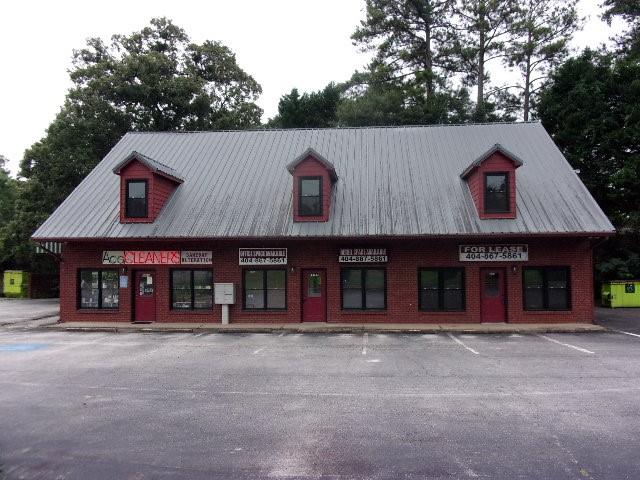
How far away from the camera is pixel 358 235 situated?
1756 cm

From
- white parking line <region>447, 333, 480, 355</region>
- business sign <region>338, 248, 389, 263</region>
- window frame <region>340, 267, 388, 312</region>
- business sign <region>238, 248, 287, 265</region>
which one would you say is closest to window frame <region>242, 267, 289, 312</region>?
business sign <region>238, 248, 287, 265</region>

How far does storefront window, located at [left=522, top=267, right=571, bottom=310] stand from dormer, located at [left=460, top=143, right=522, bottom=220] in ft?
8.42

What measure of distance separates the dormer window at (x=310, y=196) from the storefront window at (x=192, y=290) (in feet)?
15.4

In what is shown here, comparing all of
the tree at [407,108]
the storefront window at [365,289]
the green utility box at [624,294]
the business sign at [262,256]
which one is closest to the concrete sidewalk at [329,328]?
the storefront window at [365,289]

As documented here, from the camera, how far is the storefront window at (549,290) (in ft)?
59.0

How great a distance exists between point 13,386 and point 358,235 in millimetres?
11568

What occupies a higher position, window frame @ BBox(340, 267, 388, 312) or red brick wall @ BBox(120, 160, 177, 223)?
red brick wall @ BBox(120, 160, 177, 223)

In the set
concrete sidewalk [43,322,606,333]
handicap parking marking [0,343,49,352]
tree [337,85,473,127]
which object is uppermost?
tree [337,85,473,127]

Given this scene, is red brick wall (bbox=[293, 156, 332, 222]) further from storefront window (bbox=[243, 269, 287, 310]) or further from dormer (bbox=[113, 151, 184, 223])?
dormer (bbox=[113, 151, 184, 223])

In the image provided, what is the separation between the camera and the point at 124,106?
112 ft

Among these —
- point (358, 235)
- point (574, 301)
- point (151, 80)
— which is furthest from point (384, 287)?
point (151, 80)

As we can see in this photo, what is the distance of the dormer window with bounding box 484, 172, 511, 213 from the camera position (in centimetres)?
1823

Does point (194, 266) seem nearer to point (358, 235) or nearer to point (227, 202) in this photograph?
point (227, 202)

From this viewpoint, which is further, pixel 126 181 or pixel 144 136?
pixel 144 136
